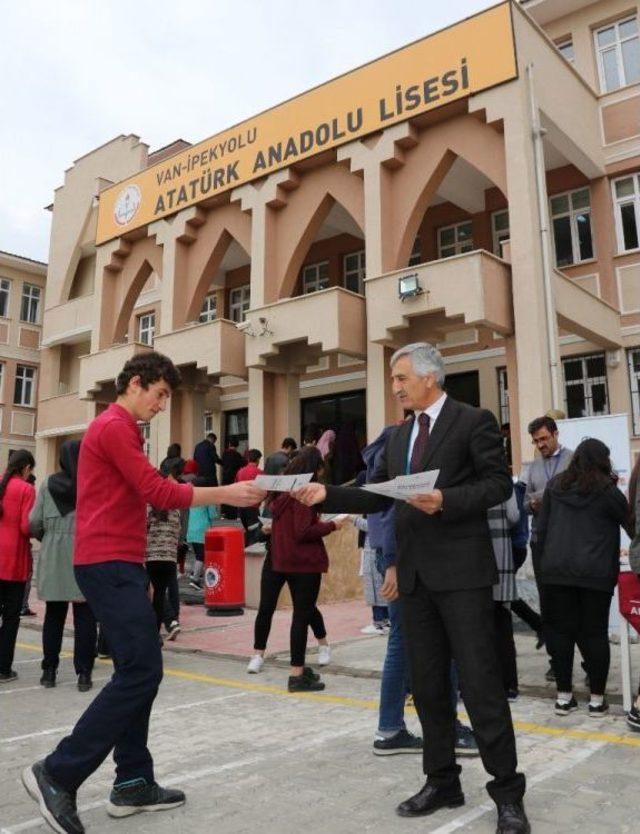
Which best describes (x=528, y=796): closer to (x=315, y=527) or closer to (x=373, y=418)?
(x=315, y=527)

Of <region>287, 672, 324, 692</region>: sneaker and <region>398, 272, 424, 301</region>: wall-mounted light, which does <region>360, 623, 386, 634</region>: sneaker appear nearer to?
<region>287, 672, 324, 692</region>: sneaker

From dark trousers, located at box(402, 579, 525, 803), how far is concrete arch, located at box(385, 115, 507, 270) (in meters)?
11.9

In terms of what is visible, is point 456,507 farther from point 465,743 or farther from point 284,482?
point 465,743

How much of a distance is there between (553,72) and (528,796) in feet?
Result: 46.2

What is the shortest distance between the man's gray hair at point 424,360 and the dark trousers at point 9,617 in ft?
16.4

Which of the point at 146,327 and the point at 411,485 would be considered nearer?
the point at 411,485

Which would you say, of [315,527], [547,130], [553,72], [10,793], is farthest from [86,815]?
[553,72]

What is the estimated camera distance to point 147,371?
143 inches

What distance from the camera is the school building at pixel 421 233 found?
1329cm

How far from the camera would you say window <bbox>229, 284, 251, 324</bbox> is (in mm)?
22531

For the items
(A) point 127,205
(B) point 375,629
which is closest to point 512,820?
(B) point 375,629

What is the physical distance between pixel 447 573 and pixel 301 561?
10.3ft

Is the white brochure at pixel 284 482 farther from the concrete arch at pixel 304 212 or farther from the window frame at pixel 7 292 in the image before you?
the window frame at pixel 7 292

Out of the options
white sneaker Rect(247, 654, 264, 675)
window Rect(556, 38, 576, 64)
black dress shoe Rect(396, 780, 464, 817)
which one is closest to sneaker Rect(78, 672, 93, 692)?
white sneaker Rect(247, 654, 264, 675)
